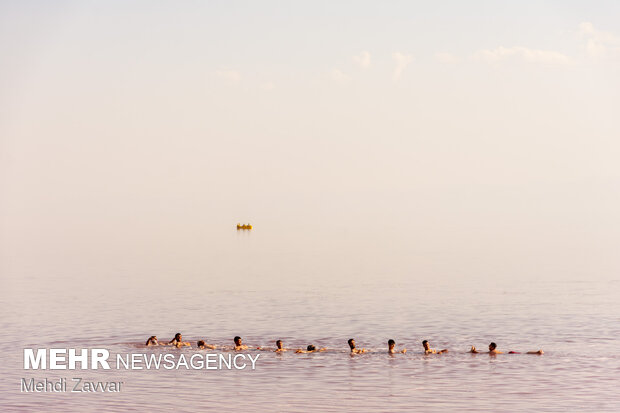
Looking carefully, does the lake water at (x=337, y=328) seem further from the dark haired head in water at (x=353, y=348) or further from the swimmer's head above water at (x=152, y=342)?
the swimmer's head above water at (x=152, y=342)

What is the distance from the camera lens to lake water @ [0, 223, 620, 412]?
116 ft

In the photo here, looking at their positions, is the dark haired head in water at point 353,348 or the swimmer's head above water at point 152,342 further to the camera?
the swimmer's head above water at point 152,342

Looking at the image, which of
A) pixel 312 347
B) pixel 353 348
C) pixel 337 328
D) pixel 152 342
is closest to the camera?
pixel 353 348

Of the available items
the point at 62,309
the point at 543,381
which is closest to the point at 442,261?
the point at 62,309

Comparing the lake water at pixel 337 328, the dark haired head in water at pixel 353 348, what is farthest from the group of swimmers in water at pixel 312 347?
the lake water at pixel 337 328

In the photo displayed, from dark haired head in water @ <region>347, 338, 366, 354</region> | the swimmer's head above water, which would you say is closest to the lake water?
dark haired head in water @ <region>347, 338, 366, 354</region>

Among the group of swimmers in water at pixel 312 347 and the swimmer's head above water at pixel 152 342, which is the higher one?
the swimmer's head above water at pixel 152 342

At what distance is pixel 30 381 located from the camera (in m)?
38.8

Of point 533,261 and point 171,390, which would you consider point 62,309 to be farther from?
point 533,261

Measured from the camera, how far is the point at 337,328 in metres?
57.1

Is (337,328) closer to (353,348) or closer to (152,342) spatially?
(353,348)

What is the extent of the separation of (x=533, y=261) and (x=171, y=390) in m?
95.7

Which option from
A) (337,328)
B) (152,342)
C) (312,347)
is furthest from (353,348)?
(337,328)

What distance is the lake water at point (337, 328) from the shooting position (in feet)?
116
